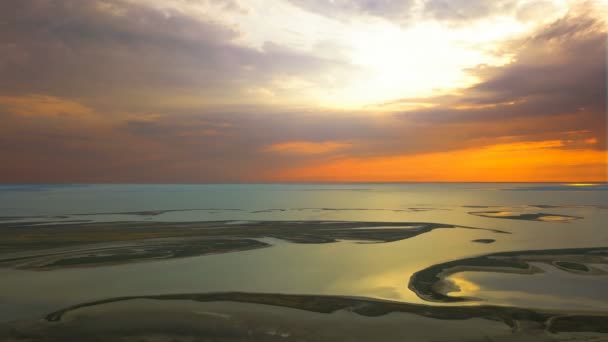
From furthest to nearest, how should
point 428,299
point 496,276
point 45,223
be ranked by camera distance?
point 45,223
point 496,276
point 428,299

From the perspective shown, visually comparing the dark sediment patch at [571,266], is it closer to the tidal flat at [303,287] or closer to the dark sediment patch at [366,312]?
the tidal flat at [303,287]

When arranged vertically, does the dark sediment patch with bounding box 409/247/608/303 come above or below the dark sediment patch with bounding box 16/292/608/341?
above

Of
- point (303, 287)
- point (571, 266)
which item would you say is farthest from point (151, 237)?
point (571, 266)

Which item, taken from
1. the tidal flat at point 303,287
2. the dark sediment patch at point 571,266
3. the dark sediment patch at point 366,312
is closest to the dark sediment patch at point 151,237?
the tidal flat at point 303,287

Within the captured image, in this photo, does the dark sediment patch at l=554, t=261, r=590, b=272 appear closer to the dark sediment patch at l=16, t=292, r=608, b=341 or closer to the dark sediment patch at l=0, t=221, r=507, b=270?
the dark sediment patch at l=16, t=292, r=608, b=341

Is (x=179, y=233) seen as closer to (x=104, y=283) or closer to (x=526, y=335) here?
(x=104, y=283)

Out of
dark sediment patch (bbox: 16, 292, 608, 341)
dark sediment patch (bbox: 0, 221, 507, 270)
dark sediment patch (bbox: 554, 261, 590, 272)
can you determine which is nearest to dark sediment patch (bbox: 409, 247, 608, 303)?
dark sediment patch (bbox: 554, 261, 590, 272)

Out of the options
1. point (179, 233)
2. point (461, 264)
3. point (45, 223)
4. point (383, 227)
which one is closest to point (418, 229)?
point (383, 227)

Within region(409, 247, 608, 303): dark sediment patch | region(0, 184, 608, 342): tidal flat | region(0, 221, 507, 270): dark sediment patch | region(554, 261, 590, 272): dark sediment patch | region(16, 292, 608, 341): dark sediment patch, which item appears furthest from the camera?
region(0, 221, 507, 270): dark sediment patch
